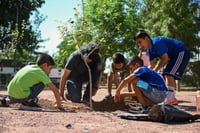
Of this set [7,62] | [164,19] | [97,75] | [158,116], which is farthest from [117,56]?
[7,62]

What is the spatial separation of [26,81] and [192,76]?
22000 mm

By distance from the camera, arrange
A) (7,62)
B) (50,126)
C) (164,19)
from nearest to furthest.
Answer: (50,126) → (164,19) → (7,62)

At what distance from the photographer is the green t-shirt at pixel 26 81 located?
5613 millimetres

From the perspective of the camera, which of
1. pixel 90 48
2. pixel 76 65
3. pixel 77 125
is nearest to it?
pixel 77 125

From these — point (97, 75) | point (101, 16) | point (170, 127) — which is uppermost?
point (101, 16)

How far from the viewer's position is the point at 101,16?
17172 millimetres

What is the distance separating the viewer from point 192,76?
86.9 ft

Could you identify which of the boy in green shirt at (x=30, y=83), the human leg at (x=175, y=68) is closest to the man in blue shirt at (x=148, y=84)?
the human leg at (x=175, y=68)

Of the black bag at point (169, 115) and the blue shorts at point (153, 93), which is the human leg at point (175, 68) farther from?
the black bag at point (169, 115)

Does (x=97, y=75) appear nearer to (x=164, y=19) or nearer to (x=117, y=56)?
(x=117, y=56)

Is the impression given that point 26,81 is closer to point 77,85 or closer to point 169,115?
point 77,85

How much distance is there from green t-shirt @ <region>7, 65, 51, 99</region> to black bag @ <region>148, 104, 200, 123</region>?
5.64 feet

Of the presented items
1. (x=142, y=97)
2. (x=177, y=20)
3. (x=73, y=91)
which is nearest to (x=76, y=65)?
(x=73, y=91)

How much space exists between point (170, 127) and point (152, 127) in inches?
8.0
